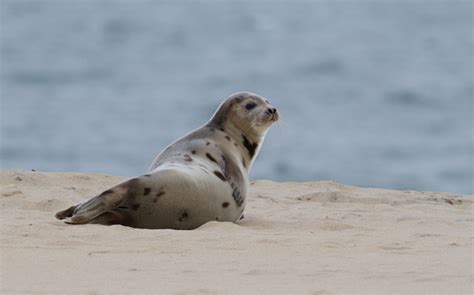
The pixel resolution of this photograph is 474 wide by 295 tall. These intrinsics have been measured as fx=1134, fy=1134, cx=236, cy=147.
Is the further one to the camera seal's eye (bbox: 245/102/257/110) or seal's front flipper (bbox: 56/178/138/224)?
seal's eye (bbox: 245/102/257/110)

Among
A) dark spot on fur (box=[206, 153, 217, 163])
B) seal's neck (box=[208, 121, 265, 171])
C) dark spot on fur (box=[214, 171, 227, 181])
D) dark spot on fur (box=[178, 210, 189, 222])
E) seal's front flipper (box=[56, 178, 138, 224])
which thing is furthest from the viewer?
seal's neck (box=[208, 121, 265, 171])

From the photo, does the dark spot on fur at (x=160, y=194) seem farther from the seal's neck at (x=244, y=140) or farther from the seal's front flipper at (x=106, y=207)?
the seal's neck at (x=244, y=140)

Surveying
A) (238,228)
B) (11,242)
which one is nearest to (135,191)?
(238,228)

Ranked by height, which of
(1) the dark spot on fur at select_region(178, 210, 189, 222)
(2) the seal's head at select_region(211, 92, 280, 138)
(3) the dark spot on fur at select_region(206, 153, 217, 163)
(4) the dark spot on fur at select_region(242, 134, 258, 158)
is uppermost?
(2) the seal's head at select_region(211, 92, 280, 138)

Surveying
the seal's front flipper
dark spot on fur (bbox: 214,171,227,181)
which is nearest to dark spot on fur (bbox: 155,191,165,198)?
the seal's front flipper

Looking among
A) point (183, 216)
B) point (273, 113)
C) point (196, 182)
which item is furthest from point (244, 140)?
point (183, 216)

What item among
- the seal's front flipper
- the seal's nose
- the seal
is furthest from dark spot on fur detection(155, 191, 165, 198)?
the seal's nose

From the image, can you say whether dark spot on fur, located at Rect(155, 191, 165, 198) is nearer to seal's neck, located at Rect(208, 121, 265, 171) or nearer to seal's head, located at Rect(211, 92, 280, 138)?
seal's neck, located at Rect(208, 121, 265, 171)

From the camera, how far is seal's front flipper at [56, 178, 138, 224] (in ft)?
20.9

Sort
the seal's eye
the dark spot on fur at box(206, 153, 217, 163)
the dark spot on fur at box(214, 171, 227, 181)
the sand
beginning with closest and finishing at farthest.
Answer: the sand → the dark spot on fur at box(214, 171, 227, 181) → the dark spot on fur at box(206, 153, 217, 163) → the seal's eye

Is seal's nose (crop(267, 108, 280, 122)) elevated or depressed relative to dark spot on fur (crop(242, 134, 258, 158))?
elevated

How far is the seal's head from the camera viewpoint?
7.76m

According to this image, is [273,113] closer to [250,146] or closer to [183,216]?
[250,146]

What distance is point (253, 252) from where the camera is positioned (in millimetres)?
5379
